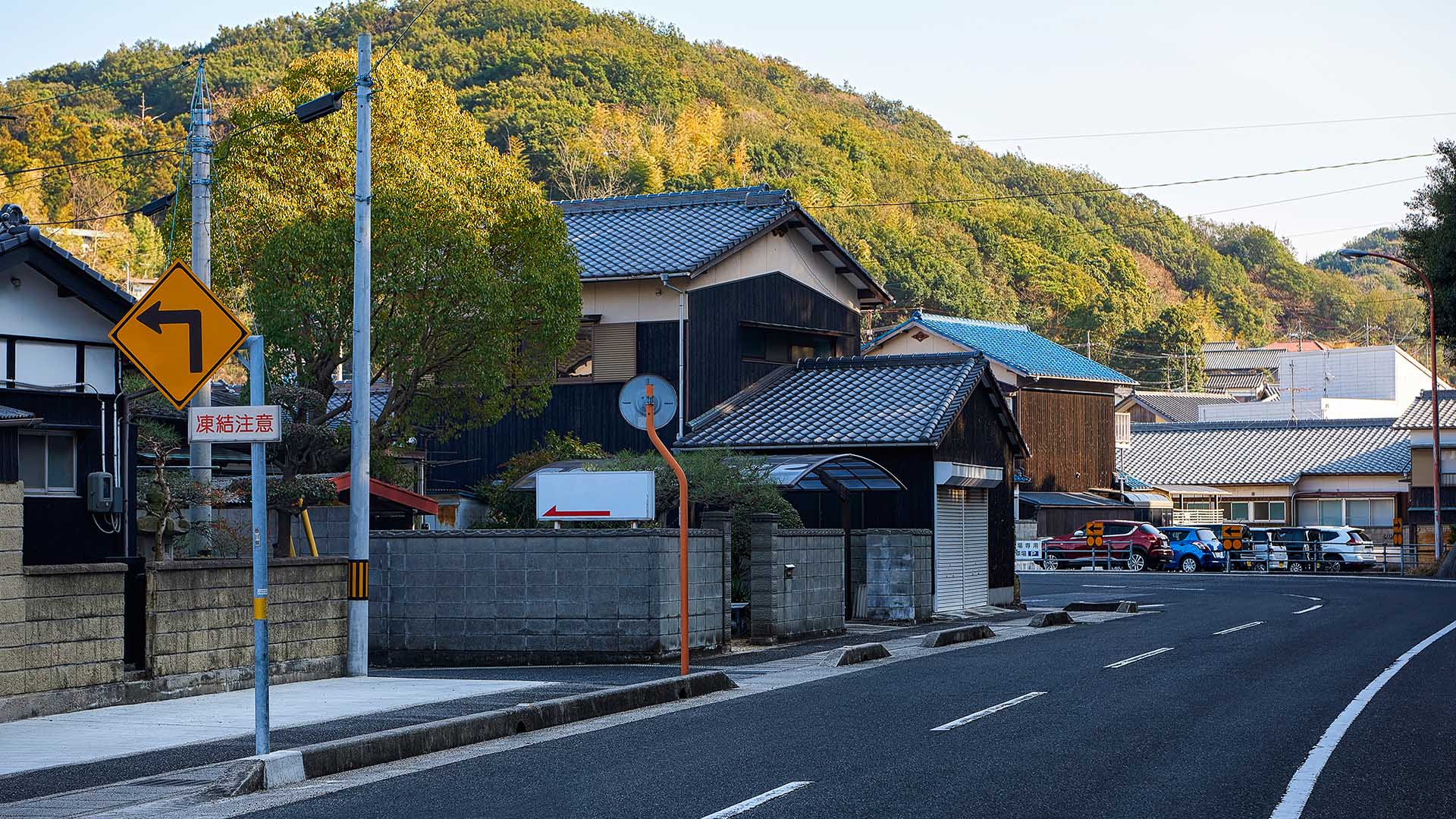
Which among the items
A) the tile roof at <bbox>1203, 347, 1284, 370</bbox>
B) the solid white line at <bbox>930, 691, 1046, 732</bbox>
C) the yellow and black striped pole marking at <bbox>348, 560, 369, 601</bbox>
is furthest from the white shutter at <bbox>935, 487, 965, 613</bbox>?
the tile roof at <bbox>1203, 347, 1284, 370</bbox>

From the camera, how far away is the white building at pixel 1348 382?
86.8 m

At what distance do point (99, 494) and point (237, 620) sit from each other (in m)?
4.00

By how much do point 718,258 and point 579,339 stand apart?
3.62 m

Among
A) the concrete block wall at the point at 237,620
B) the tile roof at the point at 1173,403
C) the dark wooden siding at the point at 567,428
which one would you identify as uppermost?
the tile roof at the point at 1173,403

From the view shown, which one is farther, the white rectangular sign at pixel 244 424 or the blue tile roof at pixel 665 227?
the blue tile roof at pixel 665 227

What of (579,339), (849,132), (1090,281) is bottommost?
(579,339)

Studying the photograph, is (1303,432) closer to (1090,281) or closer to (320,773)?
(1090,281)

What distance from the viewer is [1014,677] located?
56.2 ft

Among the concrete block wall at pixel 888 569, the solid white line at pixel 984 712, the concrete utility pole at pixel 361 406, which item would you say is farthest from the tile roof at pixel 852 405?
the solid white line at pixel 984 712

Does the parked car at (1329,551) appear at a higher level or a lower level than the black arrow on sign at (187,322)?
lower

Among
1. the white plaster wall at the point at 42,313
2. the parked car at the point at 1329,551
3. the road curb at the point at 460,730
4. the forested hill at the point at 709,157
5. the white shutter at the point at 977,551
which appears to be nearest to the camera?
the road curb at the point at 460,730

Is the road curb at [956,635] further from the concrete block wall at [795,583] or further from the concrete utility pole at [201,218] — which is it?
the concrete utility pole at [201,218]

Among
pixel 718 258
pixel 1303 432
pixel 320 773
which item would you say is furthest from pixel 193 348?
pixel 1303 432

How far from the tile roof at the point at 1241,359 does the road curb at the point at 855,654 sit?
8960 cm
